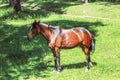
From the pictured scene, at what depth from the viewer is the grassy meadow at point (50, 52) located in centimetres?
1845

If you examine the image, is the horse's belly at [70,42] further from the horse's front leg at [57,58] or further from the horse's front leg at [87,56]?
the horse's front leg at [87,56]

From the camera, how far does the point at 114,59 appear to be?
69.1ft

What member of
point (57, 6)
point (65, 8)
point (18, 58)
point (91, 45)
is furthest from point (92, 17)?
point (91, 45)

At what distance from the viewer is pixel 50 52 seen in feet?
78.0

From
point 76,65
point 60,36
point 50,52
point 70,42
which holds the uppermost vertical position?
point 60,36

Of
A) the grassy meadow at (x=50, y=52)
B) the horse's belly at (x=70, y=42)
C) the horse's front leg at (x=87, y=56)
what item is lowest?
the grassy meadow at (x=50, y=52)

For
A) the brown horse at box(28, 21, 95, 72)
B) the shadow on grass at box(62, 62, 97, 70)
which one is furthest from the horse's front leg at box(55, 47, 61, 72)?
the shadow on grass at box(62, 62, 97, 70)

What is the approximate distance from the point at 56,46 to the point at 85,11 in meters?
26.9

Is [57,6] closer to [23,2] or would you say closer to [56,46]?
[23,2]

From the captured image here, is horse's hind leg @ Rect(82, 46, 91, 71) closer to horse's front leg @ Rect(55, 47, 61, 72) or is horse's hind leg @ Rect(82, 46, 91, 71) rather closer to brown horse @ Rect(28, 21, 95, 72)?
brown horse @ Rect(28, 21, 95, 72)

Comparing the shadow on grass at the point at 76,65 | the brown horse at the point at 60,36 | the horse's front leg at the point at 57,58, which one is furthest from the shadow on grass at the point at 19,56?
the brown horse at the point at 60,36

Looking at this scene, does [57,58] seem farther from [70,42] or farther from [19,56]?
[19,56]

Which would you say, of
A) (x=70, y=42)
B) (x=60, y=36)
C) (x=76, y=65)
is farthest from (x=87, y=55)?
(x=60, y=36)

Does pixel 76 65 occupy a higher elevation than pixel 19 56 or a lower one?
higher
